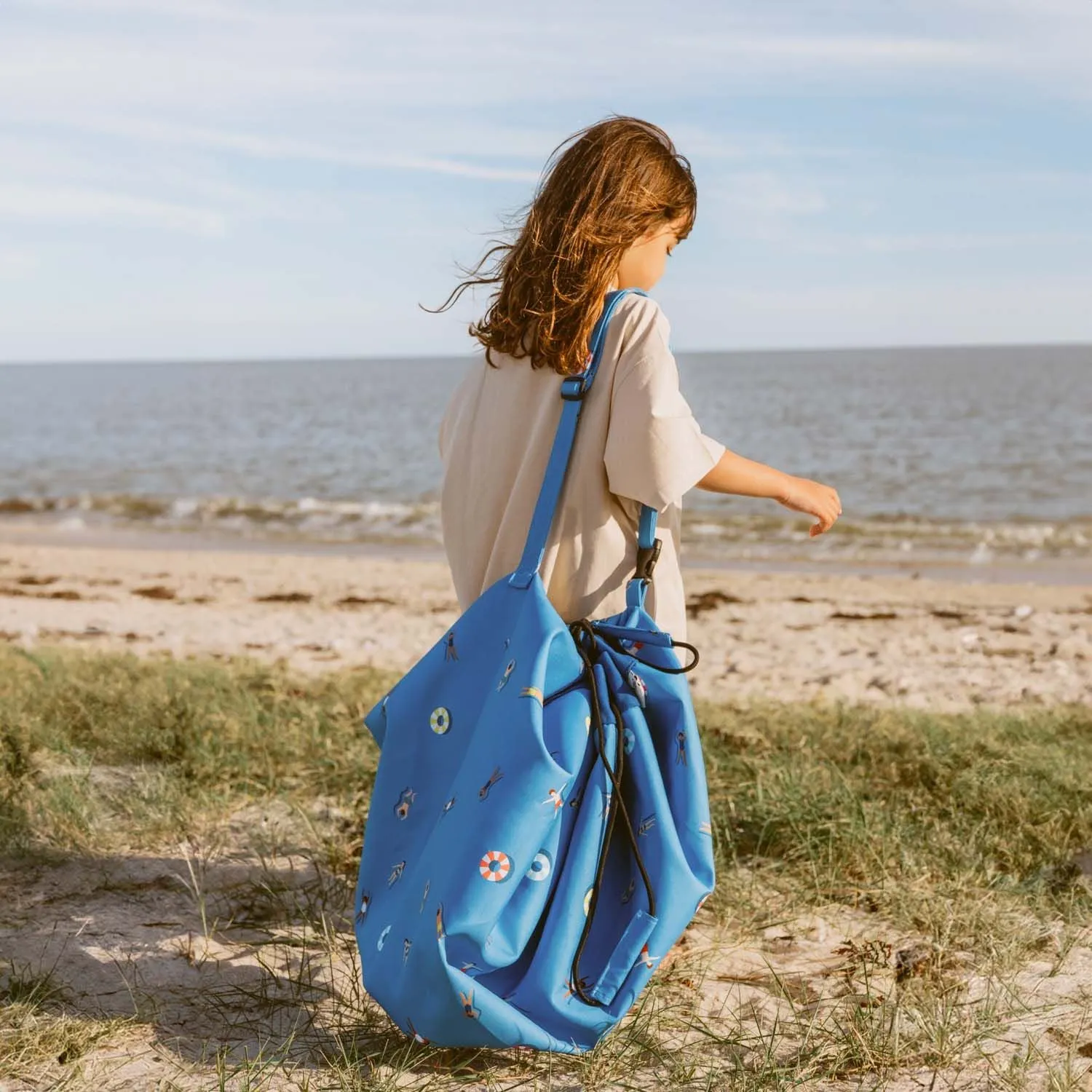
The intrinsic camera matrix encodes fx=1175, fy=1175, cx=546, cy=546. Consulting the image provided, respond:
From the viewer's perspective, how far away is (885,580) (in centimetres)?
1212

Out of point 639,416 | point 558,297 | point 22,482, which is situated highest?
point 558,297

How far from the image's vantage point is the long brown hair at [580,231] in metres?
2.34

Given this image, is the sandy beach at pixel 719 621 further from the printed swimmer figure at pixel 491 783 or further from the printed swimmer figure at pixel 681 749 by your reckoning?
the printed swimmer figure at pixel 491 783

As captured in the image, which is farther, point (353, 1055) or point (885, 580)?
point (885, 580)

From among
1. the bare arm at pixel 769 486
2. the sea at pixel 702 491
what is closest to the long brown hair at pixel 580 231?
the bare arm at pixel 769 486

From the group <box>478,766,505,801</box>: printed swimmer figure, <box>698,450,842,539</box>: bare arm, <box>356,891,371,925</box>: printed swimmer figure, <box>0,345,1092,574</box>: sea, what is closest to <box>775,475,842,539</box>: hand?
<box>698,450,842,539</box>: bare arm

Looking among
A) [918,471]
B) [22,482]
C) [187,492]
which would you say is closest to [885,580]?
[918,471]

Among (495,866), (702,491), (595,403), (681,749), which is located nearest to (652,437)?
(595,403)

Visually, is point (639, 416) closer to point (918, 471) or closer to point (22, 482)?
point (918, 471)

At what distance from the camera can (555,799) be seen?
7.16 ft

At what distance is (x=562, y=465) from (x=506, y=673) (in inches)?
Result: 16.5

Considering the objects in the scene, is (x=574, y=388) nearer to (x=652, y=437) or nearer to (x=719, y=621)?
(x=652, y=437)

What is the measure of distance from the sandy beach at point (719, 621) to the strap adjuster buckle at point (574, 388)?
4059 mm

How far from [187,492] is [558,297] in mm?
20837
